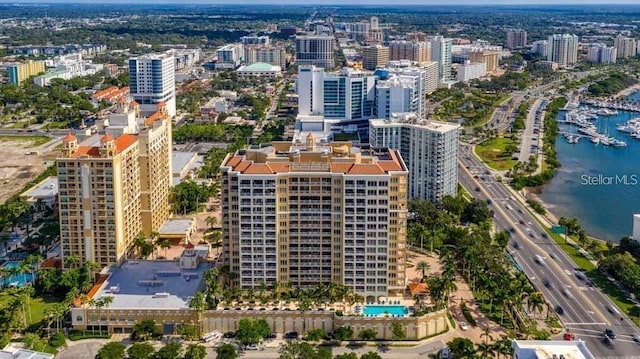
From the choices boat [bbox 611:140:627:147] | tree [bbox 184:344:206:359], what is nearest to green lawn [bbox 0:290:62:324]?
tree [bbox 184:344:206:359]

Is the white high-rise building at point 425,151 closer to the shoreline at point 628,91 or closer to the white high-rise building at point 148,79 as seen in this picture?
the white high-rise building at point 148,79

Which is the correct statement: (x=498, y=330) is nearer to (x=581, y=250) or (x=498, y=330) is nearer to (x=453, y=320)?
(x=453, y=320)

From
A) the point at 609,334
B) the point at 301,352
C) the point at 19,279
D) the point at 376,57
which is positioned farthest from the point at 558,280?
the point at 376,57

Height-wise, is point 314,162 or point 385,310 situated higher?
point 314,162

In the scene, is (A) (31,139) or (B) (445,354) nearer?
(B) (445,354)

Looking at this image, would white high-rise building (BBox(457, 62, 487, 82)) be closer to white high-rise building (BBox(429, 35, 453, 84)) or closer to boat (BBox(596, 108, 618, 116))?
white high-rise building (BBox(429, 35, 453, 84))

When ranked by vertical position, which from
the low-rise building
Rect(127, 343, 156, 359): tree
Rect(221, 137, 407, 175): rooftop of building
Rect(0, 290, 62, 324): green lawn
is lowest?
Rect(0, 290, 62, 324): green lawn

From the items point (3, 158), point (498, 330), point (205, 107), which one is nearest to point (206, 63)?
point (205, 107)

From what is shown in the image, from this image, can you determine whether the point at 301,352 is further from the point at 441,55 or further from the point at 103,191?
the point at 441,55
